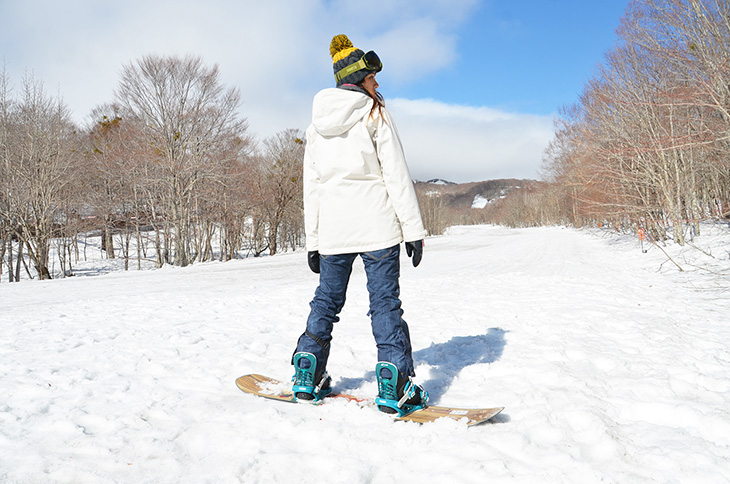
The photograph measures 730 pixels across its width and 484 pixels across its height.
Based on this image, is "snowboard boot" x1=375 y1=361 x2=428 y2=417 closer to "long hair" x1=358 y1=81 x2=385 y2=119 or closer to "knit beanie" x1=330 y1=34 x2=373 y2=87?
"long hair" x1=358 y1=81 x2=385 y2=119

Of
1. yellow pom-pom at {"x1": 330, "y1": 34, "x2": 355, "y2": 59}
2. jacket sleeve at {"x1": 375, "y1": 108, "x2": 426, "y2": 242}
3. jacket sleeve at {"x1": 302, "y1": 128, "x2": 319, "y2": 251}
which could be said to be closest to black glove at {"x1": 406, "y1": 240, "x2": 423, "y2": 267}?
jacket sleeve at {"x1": 375, "y1": 108, "x2": 426, "y2": 242}

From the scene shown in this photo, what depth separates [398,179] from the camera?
233cm

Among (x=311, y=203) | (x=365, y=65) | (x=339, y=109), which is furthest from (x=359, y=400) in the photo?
(x=365, y=65)

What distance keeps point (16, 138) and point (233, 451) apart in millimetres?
23003

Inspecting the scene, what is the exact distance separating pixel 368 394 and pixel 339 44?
7.46ft

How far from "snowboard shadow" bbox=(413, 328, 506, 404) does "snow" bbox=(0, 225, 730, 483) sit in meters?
0.02

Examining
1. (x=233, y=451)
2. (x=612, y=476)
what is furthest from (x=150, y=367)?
(x=612, y=476)

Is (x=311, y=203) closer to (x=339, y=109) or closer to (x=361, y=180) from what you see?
(x=361, y=180)

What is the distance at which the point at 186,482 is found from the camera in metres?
1.52

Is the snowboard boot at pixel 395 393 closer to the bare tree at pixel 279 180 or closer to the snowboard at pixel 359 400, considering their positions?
the snowboard at pixel 359 400

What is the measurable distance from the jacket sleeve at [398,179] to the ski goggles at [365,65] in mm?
269

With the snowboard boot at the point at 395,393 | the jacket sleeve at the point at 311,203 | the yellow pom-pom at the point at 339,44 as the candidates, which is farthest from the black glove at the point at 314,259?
the yellow pom-pom at the point at 339,44

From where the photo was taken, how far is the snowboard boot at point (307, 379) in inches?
92.4

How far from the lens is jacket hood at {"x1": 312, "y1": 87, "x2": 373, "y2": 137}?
2322 mm
